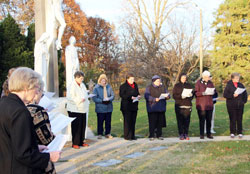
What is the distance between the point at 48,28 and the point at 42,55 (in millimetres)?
1128

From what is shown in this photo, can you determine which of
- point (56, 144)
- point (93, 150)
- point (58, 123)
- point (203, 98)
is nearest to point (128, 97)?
point (93, 150)

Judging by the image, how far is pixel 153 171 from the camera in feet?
17.4

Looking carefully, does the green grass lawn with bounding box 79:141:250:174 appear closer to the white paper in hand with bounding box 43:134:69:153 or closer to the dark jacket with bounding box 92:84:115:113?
the dark jacket with bounding box 92:84:115:113

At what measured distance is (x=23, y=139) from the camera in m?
2.20

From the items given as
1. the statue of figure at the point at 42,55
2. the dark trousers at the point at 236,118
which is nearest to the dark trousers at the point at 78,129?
the statue of figure at the point at 42,55

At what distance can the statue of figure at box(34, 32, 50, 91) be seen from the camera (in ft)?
26.4

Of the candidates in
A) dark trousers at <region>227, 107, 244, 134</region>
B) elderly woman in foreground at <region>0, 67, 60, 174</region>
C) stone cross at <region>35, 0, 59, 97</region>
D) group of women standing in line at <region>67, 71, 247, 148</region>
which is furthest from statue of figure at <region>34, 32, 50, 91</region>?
elderly woman in foreground at <region>0, 67, 60, 174</region>

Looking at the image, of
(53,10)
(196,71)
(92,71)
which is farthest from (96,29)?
(53,10)

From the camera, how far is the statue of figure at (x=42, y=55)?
805 centimetres

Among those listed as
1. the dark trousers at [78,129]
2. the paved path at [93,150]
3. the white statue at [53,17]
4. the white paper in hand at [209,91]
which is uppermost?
the white statue at [53,17]

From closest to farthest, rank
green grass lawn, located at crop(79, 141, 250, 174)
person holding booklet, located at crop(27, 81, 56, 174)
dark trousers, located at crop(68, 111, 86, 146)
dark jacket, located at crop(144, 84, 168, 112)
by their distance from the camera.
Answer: person holding booklet, located at crop(27, 81, 56, 174) → green grass lawn, located at crop(79, 141, 250, 174) → dark trousers, located at crop(68, 111, 86, 146) → dark jacket, located at crop(144, 84, 168, 112)

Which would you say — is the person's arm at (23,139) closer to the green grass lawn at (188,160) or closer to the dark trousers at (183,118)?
the green grass lawn at (188,160)

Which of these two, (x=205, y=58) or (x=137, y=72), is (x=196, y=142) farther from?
(x=205, y=58)

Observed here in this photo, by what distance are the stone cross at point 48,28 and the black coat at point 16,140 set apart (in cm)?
662
